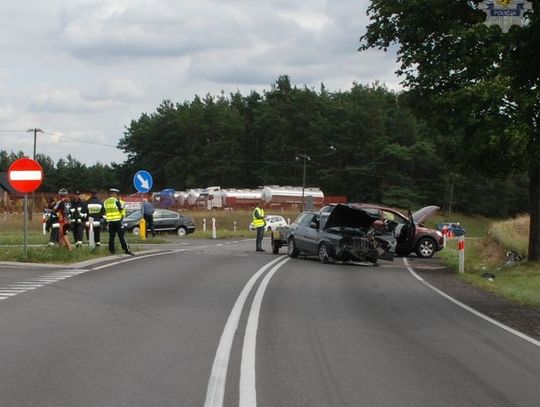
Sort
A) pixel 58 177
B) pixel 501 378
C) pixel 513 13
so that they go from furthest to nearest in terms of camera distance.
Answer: pixel 58 177, pixel 513 13, pixel 501 378

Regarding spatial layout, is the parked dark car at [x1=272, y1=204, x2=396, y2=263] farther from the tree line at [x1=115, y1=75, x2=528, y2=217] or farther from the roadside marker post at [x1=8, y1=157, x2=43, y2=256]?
the tree line at [x1=115, y1=75, x2=528, y2=217]

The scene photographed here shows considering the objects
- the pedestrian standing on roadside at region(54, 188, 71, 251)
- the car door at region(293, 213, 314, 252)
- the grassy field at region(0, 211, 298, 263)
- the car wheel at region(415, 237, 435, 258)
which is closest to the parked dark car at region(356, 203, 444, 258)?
the car wheel at region(415, 237, 435, 258)

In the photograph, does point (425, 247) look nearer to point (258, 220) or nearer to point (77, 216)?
point (258, 220)

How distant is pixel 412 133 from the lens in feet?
331

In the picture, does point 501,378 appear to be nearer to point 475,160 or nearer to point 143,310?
point 143,310

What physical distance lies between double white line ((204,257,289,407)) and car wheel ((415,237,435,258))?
14.8 meters

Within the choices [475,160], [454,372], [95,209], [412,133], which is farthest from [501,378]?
[412,133]

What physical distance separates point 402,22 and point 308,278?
9.14 m

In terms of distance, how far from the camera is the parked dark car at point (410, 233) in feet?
72.9

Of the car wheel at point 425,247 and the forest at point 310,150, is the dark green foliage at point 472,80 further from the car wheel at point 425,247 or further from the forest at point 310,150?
the forest at point 310,150

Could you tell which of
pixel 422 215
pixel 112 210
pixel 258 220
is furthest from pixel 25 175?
pixel 422 215

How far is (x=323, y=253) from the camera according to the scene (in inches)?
833

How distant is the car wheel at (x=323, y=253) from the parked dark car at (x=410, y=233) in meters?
1.59

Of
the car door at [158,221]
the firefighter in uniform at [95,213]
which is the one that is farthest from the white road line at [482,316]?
the car door at [158,221]
